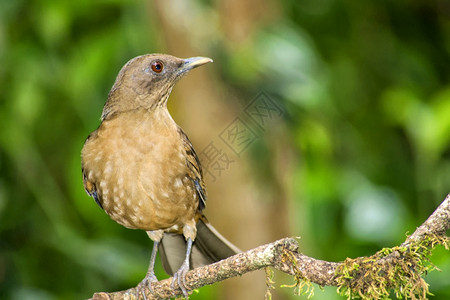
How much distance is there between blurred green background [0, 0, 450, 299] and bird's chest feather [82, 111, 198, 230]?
1.35 m

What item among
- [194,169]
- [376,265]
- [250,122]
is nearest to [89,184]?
[194,169]

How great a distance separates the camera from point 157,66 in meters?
4.08

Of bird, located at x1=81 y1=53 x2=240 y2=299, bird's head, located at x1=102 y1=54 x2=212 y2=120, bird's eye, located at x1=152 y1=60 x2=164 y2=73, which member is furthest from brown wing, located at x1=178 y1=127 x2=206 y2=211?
bird's eye, located at x1=152 y1=60 x2=164 y2=73

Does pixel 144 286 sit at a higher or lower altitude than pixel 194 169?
lower

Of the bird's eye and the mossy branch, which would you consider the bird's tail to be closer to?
the bird's eye

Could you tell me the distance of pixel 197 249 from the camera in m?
4.50

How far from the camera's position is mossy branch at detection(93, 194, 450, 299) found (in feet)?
8.62

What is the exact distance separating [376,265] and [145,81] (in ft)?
6.24

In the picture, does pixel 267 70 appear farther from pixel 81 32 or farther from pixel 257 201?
pixel 81 32

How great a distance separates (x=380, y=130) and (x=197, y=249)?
3.52m

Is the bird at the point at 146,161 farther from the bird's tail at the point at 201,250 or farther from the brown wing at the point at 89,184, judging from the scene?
the bird's tail at the point at 201,250

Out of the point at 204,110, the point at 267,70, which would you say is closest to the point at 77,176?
the point at 204,110

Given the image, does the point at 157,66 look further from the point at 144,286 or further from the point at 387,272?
the point at 387,272

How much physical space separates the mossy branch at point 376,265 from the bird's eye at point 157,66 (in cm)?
152
